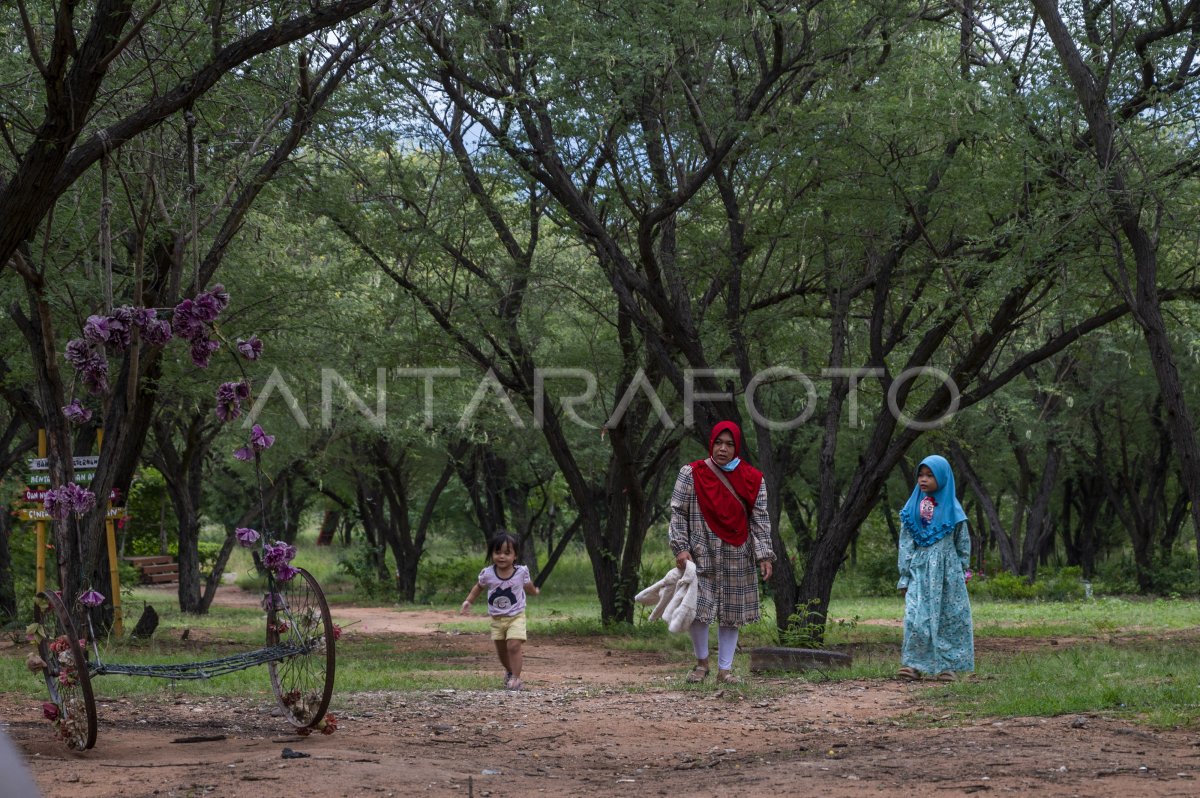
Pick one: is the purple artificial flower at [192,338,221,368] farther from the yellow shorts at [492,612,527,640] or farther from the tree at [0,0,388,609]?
the yellow shorts at [492,612,527,640]

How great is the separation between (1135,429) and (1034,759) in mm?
26721

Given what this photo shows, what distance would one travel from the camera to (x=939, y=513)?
34.3ft

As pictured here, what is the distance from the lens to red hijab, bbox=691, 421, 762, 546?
10.5 m

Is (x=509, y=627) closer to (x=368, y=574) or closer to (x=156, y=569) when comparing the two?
(x=368, y=574)

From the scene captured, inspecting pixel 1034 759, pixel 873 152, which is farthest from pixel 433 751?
pixel 873 152

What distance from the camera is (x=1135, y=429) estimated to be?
101 feet

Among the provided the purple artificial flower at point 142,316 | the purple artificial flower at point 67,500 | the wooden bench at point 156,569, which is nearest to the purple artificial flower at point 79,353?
the purple artificial flower at point 142,316

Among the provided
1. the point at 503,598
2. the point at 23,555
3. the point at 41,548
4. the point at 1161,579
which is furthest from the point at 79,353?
the point at 1161,579

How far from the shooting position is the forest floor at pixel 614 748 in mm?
5617

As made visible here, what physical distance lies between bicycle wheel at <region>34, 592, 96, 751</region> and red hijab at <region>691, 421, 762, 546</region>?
15.9 ft

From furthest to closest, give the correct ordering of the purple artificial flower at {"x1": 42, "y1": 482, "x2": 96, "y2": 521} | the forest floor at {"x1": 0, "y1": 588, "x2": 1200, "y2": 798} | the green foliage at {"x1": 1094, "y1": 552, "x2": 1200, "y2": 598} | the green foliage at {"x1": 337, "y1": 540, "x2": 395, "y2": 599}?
the green foliage at {"x1": 337, "y1": 540, "x2": 395, "y2": 599}, the green foliage at {"x1": 1094, "y1": 552, "x2": 1200, "y2": 598}, the purple artificial flower at {"x1": 42, "y1": 482, "x2": 96, "y2": 521}, the forest floor at {"x1": 0, "y1": 588, "x2": 1200, "y2": 798}

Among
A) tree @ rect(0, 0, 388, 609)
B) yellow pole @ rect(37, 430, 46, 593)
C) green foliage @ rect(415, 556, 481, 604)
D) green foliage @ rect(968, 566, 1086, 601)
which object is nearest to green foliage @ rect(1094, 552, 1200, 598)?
green foliage @ rect(968, 566, 1086, 601)

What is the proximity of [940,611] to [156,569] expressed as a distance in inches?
1355

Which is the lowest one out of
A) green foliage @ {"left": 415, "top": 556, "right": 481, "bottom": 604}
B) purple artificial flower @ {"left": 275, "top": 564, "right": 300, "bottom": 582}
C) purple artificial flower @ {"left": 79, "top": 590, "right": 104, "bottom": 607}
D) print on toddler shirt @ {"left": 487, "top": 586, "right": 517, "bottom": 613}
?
green foliage @ {"left": 415, "top": 556, "right": 481, "bottom": 604}
